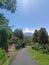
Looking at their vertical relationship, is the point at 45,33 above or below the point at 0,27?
above

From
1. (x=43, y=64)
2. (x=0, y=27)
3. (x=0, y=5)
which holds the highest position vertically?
(x=0, y=5)

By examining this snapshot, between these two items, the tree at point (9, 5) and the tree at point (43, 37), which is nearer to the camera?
the tree at point (9, 5)

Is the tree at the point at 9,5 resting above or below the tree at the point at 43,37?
below

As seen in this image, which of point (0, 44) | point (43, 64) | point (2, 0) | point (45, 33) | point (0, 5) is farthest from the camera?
point (45, 33)

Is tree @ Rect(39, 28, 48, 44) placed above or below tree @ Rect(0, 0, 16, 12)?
above

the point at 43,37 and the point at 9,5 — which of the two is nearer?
the point at 9,5

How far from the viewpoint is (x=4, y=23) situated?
1633 cm

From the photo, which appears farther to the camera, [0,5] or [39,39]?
[39,39]

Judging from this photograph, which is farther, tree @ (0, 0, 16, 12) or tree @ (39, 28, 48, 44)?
tree @ (39, 28, 48, 44)

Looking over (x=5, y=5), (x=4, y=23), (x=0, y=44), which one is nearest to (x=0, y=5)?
(x=5, y=5)

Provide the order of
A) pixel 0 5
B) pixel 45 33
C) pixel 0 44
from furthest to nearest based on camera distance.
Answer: pixel 45 33 → pixel 0 44 → pixel 0 5

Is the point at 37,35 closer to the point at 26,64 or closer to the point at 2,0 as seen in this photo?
the point at 26,64

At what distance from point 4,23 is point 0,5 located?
1444 millimetres

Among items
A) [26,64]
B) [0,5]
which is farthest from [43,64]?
[0,5]
